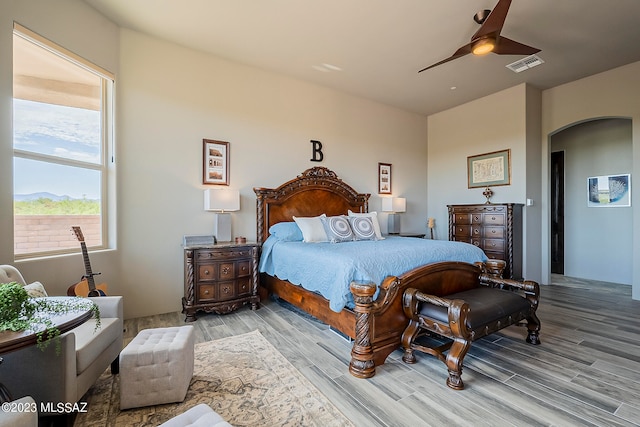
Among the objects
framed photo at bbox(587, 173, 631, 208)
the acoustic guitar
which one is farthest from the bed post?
framed photo at bbox(587, 173, 631, 208)

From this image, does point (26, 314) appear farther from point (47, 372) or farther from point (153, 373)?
point (153, 373)

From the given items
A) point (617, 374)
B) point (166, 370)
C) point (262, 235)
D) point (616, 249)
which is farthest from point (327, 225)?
point (616, 249)

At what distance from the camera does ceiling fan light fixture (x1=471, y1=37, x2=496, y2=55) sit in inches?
109

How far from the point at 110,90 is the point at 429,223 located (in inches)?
225

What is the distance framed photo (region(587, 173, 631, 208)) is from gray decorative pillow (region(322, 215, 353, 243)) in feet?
16.2

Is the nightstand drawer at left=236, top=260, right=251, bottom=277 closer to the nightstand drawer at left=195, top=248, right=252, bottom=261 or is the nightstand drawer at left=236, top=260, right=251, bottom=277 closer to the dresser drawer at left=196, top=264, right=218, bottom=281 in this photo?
the nightstand drawer at left=195, top=248, right=252, bottom=261

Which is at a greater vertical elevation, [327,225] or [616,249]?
[327,225]

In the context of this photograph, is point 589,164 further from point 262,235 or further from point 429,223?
point 262,235

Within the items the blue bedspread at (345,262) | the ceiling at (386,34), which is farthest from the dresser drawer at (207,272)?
the ceiling at (386,34)

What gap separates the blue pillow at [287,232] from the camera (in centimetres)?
390

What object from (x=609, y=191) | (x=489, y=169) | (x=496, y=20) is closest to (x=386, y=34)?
(x=496, y=20)

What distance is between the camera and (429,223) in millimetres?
6117

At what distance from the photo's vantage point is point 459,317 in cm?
204

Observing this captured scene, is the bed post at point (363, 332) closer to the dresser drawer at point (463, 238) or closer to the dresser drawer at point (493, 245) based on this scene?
the dresser drawer at point (493, 245)
